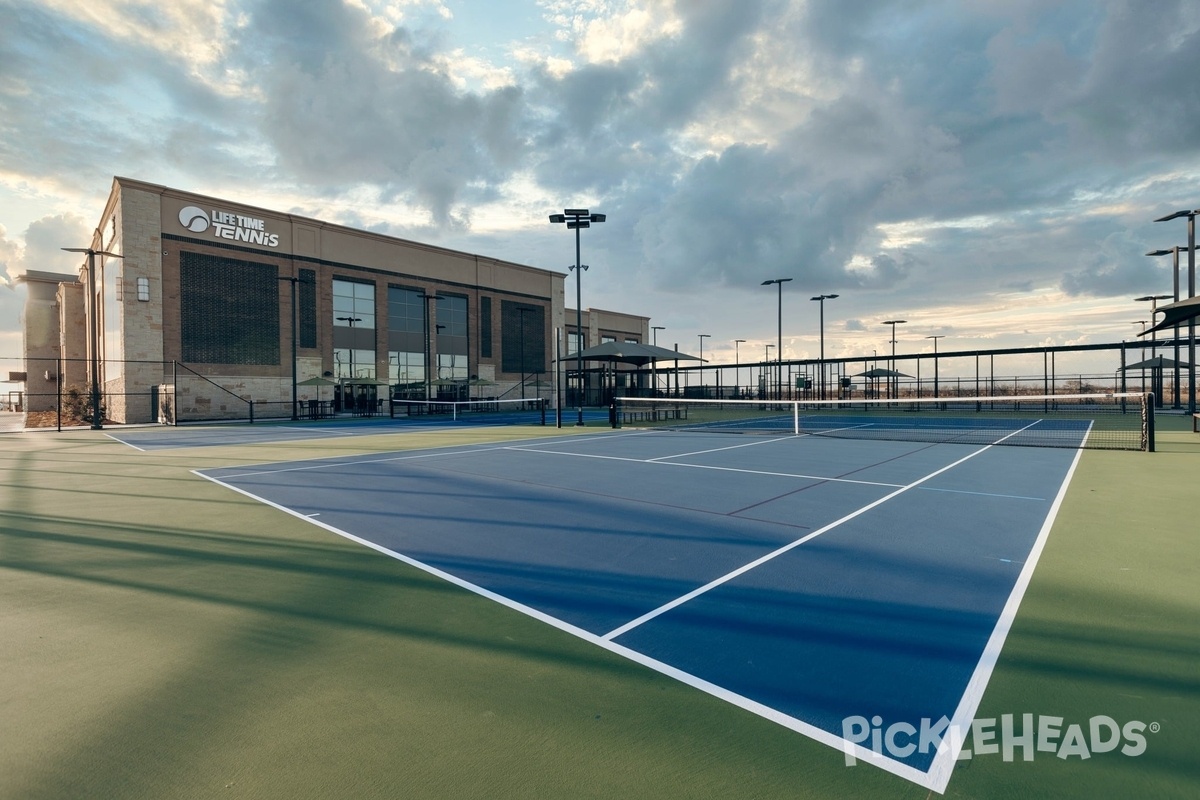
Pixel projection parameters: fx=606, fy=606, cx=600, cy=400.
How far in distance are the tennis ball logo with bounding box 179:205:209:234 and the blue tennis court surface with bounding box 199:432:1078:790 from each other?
31.5m

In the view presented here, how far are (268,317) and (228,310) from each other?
7.63ft

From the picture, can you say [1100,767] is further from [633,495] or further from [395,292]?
[395,292]

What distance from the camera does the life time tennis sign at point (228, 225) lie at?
3584cm

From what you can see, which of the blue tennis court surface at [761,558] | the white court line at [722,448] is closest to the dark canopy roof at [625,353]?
the white court line at [722,448]

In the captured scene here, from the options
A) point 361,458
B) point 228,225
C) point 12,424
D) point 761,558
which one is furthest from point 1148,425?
point 12,424

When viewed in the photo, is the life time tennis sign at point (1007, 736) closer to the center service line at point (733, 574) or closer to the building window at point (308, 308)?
the center service line at point (733, 574)

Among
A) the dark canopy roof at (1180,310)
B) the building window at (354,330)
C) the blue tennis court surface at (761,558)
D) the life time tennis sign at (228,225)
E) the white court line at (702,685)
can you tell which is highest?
the life time tennis sign at (228,225)

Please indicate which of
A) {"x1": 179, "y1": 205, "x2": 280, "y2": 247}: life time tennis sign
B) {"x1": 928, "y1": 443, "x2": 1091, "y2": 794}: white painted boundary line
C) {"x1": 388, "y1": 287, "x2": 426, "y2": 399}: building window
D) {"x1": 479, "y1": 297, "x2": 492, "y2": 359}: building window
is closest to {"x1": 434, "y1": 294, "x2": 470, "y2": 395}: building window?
{"x1": 479, "y1": 297, "x2": 492, "y2": 359}: building window

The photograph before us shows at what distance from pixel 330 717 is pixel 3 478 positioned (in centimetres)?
1352

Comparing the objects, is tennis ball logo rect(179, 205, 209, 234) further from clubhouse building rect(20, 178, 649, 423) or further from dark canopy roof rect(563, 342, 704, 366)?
dark canopy roof rect(563, 342, 704, 366)

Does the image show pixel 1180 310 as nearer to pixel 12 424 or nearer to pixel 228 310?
pixel 228 310

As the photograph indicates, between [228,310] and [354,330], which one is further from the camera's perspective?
[354,330]

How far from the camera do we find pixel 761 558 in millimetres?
5547

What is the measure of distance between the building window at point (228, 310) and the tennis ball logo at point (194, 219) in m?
1.53
